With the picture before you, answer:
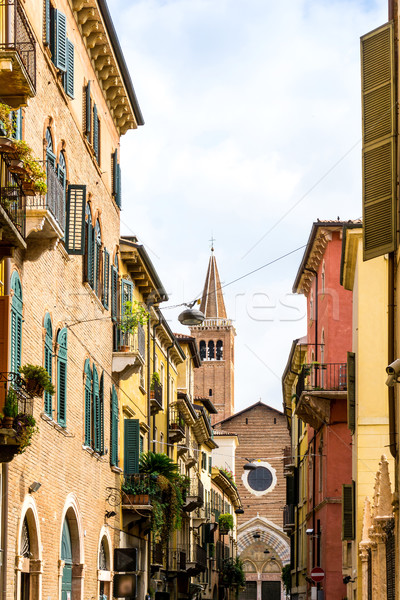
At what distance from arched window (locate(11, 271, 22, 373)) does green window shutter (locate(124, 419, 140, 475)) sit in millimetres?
13057

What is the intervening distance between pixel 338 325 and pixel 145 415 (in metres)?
6.74

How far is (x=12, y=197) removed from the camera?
45.0ft

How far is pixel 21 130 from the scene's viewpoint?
635 inches

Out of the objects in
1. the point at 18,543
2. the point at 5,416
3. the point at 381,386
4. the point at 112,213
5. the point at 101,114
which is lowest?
the point at 18,543

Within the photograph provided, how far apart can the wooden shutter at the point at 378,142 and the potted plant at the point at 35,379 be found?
471 cm

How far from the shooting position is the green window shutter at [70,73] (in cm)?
1980

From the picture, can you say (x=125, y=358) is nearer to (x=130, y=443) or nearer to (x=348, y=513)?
(x=130, y=443)

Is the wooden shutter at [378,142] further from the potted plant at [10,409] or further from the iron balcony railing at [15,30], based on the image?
the potted plant at [10,409]

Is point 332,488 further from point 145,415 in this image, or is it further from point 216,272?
point 216,272

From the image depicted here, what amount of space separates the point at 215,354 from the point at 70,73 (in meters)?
119

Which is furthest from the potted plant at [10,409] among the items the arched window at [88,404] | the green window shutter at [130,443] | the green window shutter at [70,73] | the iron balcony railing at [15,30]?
the green window shutter at [130,443]

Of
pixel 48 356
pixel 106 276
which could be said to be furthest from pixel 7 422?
pixel 106 276

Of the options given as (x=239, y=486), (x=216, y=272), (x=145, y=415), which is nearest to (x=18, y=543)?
(x=145, y=415)

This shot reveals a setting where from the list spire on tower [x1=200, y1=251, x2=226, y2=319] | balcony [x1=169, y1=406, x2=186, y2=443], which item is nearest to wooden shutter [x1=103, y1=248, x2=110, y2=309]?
balcony [x1=169, y1=406, x2=186, y2=443]
